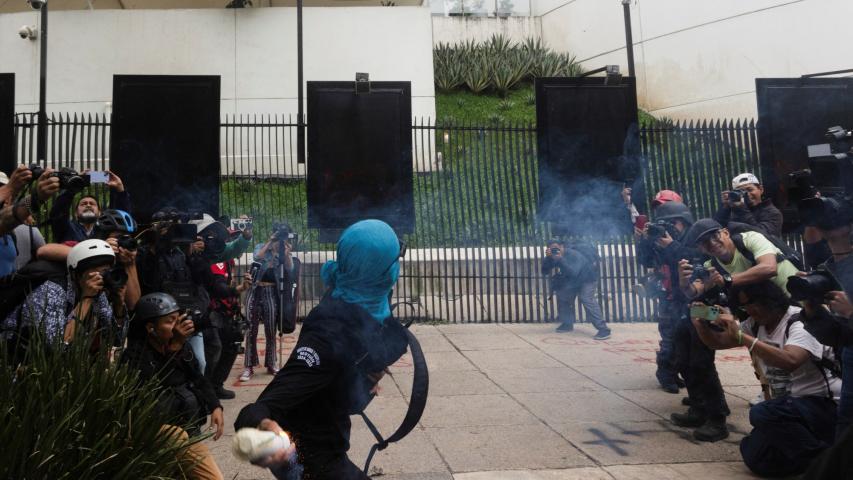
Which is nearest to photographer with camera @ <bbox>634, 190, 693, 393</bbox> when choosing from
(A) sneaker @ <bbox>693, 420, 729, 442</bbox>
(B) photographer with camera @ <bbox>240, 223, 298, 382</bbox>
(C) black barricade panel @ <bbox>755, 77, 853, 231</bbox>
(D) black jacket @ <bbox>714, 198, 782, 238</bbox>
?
(D) black jacket @ <bbox>714, 198, 782, 238</bbox>

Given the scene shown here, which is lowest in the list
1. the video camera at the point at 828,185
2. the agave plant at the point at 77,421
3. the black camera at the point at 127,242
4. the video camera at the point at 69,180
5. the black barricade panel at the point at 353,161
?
the agave plant at the point at 77,421

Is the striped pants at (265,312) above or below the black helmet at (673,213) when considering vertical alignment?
below

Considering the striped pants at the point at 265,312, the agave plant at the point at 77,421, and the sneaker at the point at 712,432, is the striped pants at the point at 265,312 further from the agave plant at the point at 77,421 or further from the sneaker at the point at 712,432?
the sneaker at the point at 712,432

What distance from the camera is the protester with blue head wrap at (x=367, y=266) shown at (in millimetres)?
2338

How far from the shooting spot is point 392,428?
4539 millimetres

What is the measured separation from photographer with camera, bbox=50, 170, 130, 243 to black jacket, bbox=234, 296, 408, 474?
2318 millimetres

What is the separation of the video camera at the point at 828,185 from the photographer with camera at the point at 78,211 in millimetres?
4065

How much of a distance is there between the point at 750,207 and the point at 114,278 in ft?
16.9

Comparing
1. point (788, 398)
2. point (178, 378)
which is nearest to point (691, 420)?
point (788, 398)

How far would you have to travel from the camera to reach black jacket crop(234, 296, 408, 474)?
221cm

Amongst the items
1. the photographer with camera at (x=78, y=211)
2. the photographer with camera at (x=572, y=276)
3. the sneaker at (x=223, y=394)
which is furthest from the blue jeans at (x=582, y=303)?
the photographer with camera at (x=78, y=211)

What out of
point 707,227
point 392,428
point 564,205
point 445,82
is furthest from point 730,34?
point 392,428

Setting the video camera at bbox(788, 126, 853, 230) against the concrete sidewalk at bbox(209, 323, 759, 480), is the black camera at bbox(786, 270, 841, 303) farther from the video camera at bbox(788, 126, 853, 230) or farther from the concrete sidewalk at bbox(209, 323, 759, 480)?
the concrete sidewalk at bbox(209, 323, 759, 480)

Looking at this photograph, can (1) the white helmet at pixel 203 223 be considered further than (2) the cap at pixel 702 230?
Yes
